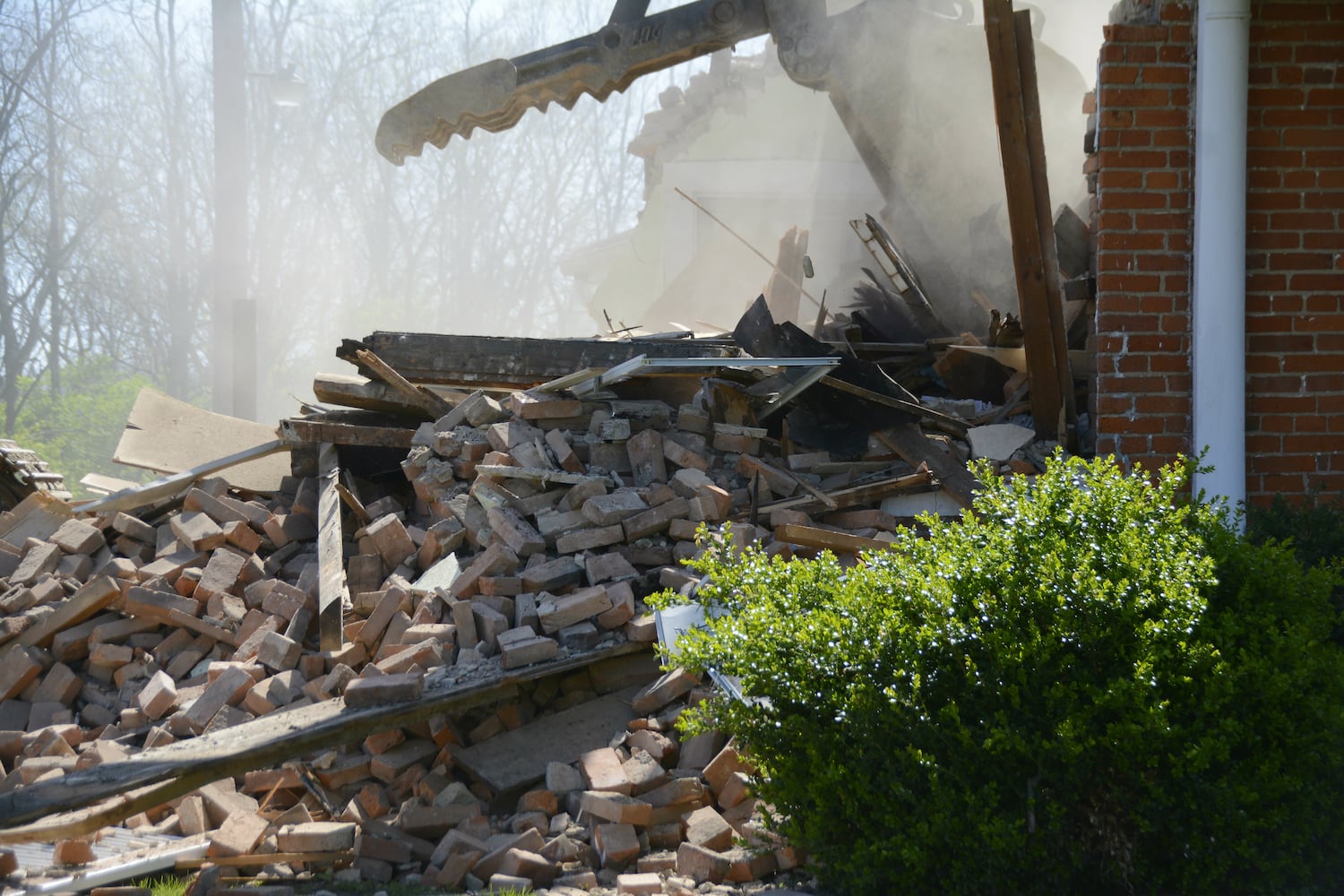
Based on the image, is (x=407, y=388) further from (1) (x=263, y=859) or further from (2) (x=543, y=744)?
(1) (x=263, y=859)

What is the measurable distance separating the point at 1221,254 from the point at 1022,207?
1019 mm

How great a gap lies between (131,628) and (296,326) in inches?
1130

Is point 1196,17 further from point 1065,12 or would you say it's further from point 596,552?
point 1065,12

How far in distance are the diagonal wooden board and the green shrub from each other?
5.49 meters

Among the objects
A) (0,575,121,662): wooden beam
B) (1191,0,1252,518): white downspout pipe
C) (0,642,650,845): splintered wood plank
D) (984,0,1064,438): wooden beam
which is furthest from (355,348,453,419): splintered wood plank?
(1191,0,1252,518): white downspout pipe

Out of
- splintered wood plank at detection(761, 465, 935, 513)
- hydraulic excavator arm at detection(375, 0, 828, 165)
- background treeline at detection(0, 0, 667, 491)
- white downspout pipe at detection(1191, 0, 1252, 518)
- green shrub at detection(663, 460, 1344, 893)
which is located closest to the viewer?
green shrub at detection(663, 460, 1344, 893)

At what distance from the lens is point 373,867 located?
4.00m

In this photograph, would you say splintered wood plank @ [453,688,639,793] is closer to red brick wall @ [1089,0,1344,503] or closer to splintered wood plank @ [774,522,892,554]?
splintered wood plank @ [774,522,892,554]

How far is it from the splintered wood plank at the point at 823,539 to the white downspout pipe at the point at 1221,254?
5.02 feet

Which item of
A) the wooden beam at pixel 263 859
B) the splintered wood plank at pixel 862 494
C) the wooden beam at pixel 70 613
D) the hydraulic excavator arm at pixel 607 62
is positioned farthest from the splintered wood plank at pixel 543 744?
the hydraulic excavator arm at pixel 607 62

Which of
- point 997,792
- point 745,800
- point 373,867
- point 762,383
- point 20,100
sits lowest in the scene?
point 373,867

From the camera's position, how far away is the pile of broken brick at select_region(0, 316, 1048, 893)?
3904 mm

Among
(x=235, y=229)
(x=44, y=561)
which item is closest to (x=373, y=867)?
(x=44, y=561)

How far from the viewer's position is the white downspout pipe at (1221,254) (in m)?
4.69
